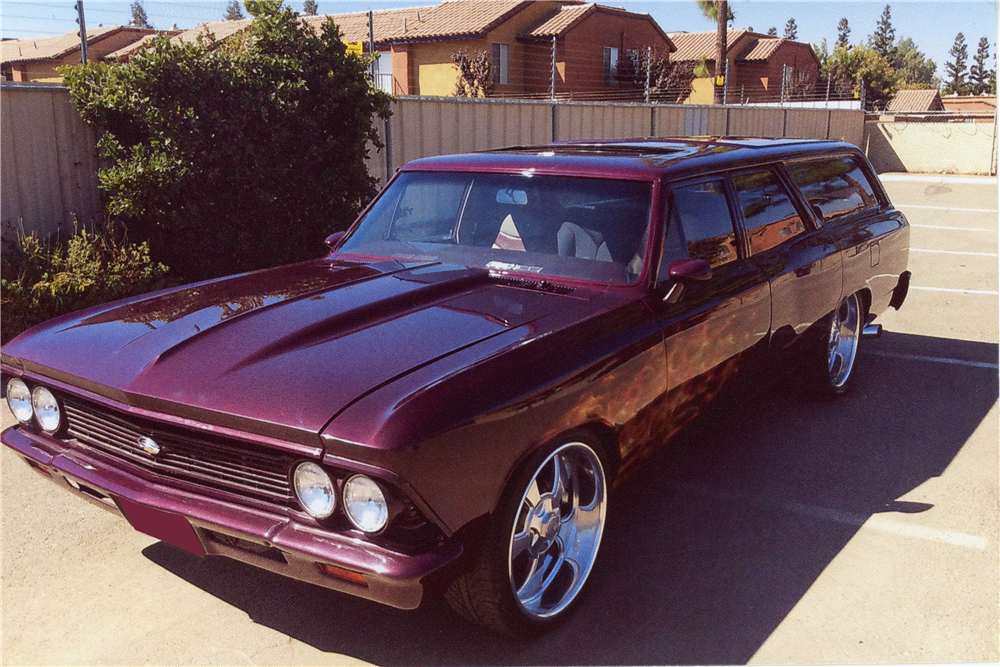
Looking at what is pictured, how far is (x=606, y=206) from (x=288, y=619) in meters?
2.17

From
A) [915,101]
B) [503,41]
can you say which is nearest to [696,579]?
[503,41]

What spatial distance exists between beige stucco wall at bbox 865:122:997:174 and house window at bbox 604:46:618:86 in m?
12.4

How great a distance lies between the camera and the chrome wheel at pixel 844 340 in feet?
18.5

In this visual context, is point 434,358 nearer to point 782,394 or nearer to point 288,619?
point 288,619

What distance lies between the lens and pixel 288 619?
10.4 ft

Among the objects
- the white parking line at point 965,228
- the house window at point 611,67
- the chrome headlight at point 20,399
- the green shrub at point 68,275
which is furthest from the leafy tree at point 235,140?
the house window at point 611,67

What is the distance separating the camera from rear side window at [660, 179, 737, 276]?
3.86m

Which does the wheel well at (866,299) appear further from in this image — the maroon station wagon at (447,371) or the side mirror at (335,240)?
the side mirror at (335,240)

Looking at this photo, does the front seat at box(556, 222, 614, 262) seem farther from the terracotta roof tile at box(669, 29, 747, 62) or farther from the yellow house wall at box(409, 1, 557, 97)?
the terracotta roof tile at box(669, 29, 747, 62)

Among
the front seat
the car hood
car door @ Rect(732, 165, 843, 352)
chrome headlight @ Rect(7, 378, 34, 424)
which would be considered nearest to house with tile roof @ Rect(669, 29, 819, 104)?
car door @ Rect(732, 165, 843, 352)

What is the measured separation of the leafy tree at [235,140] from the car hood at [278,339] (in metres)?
3.88

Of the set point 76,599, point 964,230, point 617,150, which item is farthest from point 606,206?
point 964,230

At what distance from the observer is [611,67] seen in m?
38.7

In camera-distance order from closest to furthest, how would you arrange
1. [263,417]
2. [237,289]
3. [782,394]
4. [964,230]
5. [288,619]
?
[263,417]
[288,619]
[237,289]
[782,394]
[964,230]
